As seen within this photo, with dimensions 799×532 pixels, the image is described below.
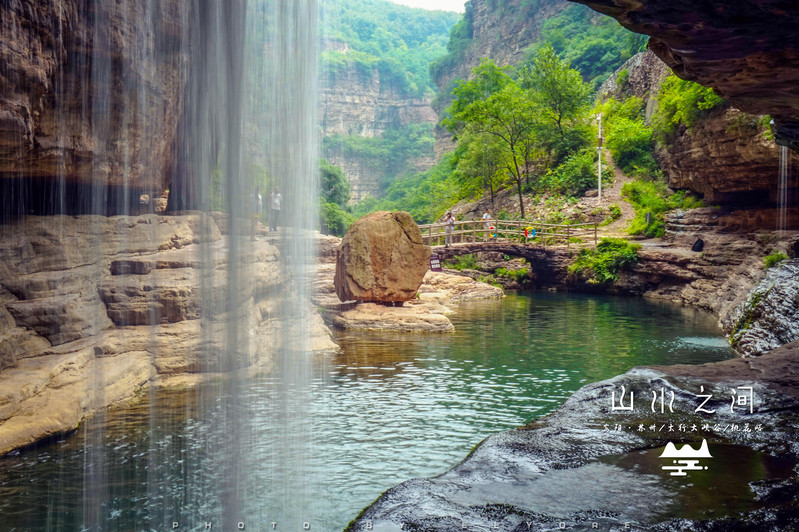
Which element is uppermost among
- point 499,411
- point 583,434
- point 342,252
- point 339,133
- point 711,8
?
point 339,133

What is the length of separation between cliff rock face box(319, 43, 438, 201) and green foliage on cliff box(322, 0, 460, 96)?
130 centimetres

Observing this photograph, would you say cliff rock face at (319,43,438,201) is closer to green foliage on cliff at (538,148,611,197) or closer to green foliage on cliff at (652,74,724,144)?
green foliage on cliff at (538,148,611,197)

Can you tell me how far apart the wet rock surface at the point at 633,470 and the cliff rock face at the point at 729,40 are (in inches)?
126

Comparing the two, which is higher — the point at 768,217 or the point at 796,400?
the point at 768,217

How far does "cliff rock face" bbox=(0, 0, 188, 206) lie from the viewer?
7.57 meters

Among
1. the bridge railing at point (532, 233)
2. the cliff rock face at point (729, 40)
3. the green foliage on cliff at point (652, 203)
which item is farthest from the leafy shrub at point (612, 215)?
the cliff rock face at point (729, 40)

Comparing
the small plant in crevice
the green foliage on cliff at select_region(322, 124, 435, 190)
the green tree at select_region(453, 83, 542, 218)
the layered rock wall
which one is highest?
the layered rock wall

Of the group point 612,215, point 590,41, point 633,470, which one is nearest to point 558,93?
point 612,215

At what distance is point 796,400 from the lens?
627 centimetres

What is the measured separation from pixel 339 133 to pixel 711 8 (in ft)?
328

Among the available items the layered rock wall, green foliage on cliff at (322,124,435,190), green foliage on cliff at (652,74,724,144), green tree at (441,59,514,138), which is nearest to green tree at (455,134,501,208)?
green tree at (441,59,514,138)

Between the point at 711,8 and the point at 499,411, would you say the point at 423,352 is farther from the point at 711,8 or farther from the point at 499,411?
the point at 711,8

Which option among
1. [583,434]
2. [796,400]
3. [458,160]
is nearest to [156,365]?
[583,434]

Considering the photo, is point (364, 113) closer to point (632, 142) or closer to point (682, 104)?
point (632, 142)
